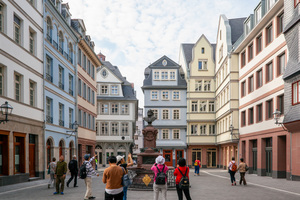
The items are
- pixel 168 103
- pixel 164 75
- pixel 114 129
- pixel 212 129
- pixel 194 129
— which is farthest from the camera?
pixel 114 129

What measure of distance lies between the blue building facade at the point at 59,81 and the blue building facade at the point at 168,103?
823 inches

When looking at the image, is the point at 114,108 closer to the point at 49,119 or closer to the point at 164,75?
the point at 164,75

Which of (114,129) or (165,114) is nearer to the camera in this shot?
(165,114)

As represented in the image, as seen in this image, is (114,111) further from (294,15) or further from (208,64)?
(294,15)

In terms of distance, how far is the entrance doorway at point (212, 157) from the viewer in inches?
2074

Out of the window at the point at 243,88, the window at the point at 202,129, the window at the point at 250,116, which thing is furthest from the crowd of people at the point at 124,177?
the window at the point at 202,129

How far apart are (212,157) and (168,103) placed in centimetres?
965

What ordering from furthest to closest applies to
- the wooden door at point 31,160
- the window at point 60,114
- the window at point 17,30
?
the window at point 60,114 → the wooden door at point 31,160 → the window at point 17,30

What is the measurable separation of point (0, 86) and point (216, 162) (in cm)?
3807

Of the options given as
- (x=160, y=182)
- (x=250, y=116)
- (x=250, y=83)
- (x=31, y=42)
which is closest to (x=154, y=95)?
(x=250, y=83)

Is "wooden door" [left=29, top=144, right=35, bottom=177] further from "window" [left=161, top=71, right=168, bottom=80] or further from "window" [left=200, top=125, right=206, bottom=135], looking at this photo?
"window" [left=161, top=71, right=168, bottom=80]

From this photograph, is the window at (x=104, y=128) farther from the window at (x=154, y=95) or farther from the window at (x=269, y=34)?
the window at (x=269, y=34)

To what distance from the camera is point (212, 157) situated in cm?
5294

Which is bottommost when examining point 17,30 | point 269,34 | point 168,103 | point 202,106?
point 202,106
